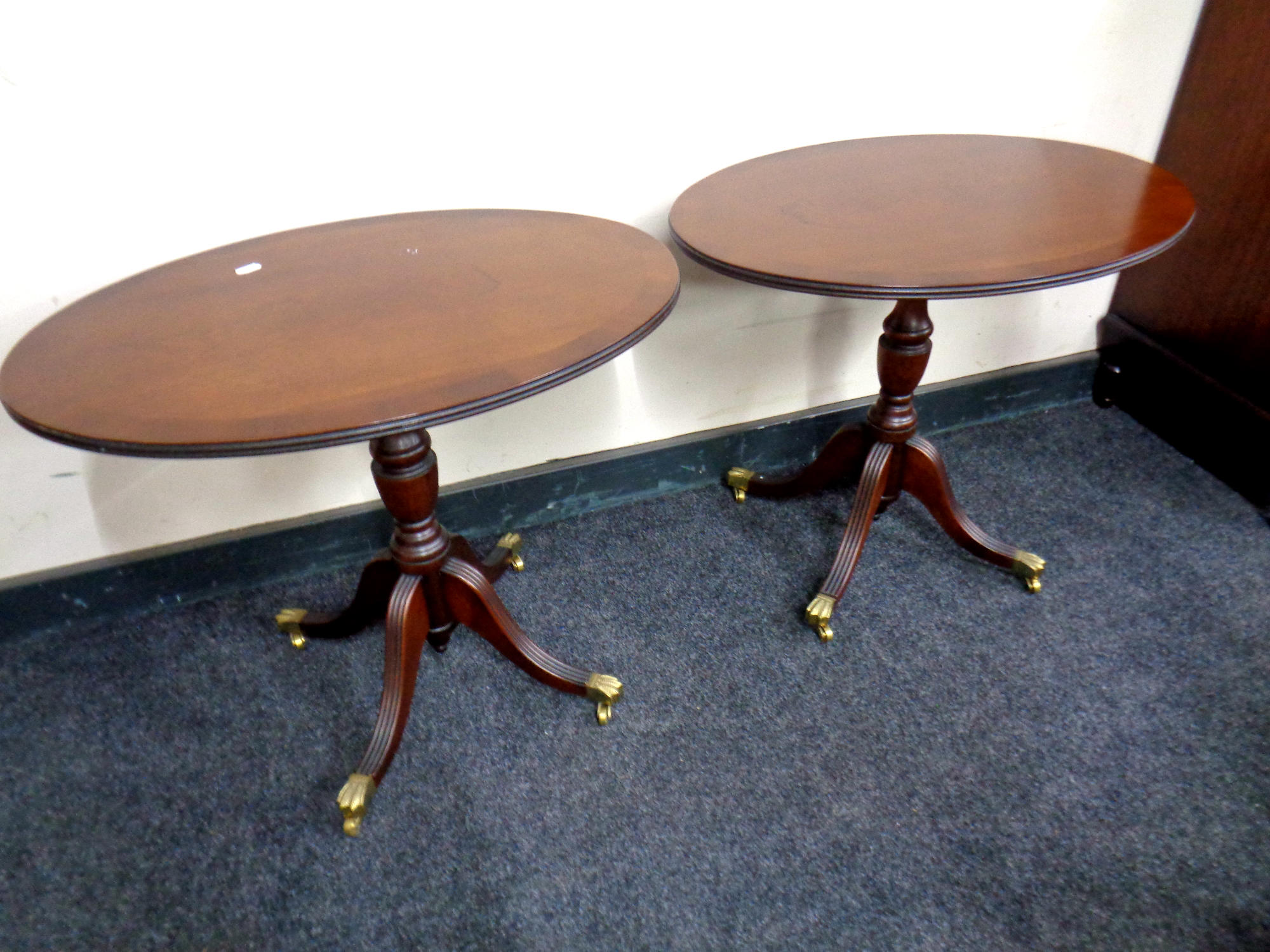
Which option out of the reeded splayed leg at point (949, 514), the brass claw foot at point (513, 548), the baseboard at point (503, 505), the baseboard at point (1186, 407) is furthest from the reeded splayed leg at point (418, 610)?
the baseboard at point (1186, 407)

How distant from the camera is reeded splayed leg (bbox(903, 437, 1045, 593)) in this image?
1.55m

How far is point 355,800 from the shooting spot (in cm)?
120

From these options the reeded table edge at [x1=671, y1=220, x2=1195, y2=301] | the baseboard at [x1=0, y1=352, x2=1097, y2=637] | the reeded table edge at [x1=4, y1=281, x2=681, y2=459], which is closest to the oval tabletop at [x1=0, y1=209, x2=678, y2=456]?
the reeded table edge at [x1=4, y1=281, x2=681, y2=459]

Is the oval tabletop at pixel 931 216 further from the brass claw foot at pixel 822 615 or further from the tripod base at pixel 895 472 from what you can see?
the brass claw foot at pixel 822 615

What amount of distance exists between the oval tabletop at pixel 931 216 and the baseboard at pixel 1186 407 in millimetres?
693

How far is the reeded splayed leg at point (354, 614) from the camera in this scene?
1.40 metres

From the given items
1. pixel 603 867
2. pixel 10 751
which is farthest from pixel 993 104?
pixel 10 751

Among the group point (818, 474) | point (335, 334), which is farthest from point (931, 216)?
point (335, 334)

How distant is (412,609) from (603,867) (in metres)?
0.48

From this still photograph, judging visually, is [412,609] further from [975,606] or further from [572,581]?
[975,606]

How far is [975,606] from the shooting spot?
5.04 feet

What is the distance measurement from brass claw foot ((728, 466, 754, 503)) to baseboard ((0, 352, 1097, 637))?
0.06 m

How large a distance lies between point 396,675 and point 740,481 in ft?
2.78

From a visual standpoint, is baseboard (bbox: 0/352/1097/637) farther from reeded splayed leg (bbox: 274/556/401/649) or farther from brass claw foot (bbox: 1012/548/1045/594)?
brass claw foot (bbox: 1012/548/1045/594)
